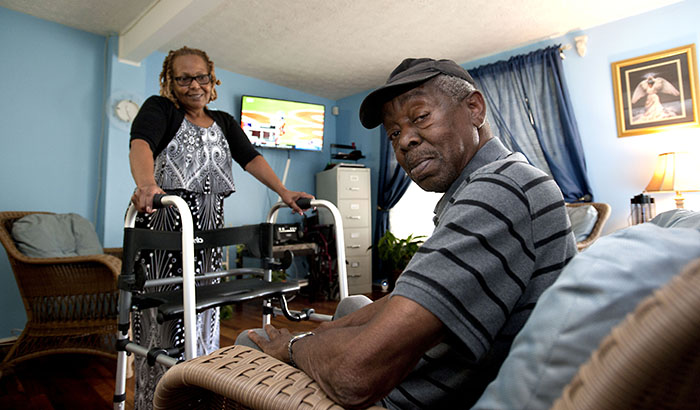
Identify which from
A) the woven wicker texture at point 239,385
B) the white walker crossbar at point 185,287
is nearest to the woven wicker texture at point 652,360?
the woven wicker texture at point 239,385

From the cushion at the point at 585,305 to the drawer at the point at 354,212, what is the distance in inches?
176

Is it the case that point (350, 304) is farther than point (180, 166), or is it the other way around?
point (180, 166)

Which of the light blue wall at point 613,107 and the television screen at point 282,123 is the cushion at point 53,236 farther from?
the light blue wall at point 613,107

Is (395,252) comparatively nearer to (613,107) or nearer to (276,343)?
(613,107)

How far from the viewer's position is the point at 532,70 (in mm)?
3936

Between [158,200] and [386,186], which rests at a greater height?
[386,186]

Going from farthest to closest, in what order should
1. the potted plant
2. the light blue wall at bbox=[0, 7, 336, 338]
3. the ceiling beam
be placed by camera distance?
the potted plant, the light blue wall at bbox=[0, 7, 336, 338], the ceiling beam

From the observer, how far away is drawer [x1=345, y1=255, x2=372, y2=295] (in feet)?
16.0

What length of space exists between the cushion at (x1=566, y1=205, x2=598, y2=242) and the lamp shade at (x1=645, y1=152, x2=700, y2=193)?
0.47 m

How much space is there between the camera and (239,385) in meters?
0.55

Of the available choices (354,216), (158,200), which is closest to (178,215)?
(158,200)

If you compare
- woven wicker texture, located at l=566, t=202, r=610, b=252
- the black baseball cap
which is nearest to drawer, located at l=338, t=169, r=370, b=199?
woven wicker texture, located at l=566, t=202, r=610, b=252

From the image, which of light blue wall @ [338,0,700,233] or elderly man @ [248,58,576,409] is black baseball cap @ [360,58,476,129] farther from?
light blue wall @ [338,0,700,233]

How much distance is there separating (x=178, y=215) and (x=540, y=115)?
3.65 metres
